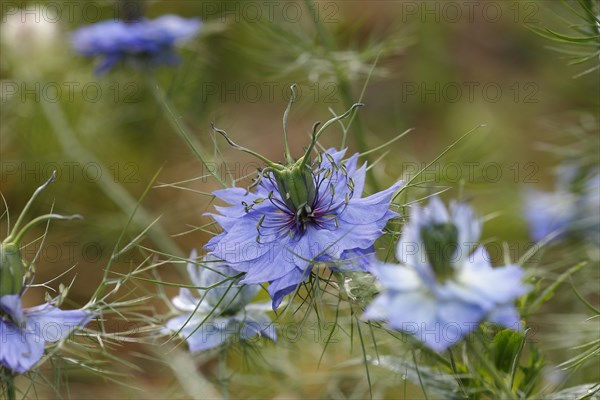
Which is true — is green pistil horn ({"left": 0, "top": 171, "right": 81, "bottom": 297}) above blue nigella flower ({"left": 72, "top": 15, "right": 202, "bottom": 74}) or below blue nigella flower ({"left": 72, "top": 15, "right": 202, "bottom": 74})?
below

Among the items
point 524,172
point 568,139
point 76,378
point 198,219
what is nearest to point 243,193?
point 76,378

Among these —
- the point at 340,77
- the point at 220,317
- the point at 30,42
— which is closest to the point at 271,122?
the point at 30,42

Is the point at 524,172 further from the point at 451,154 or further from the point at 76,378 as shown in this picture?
the point at 76,378

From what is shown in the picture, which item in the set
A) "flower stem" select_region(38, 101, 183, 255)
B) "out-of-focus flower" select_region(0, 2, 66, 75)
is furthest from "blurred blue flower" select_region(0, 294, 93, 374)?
"out-of-focus flower" select_region(0, 2, 66, 75)

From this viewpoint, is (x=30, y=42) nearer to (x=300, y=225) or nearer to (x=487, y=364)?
(x=300, y=225)

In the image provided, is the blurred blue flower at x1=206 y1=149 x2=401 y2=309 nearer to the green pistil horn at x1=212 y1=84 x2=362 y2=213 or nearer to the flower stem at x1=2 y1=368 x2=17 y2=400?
the green pistil horn at x1=212 y1=84 x2=362 y2=213
